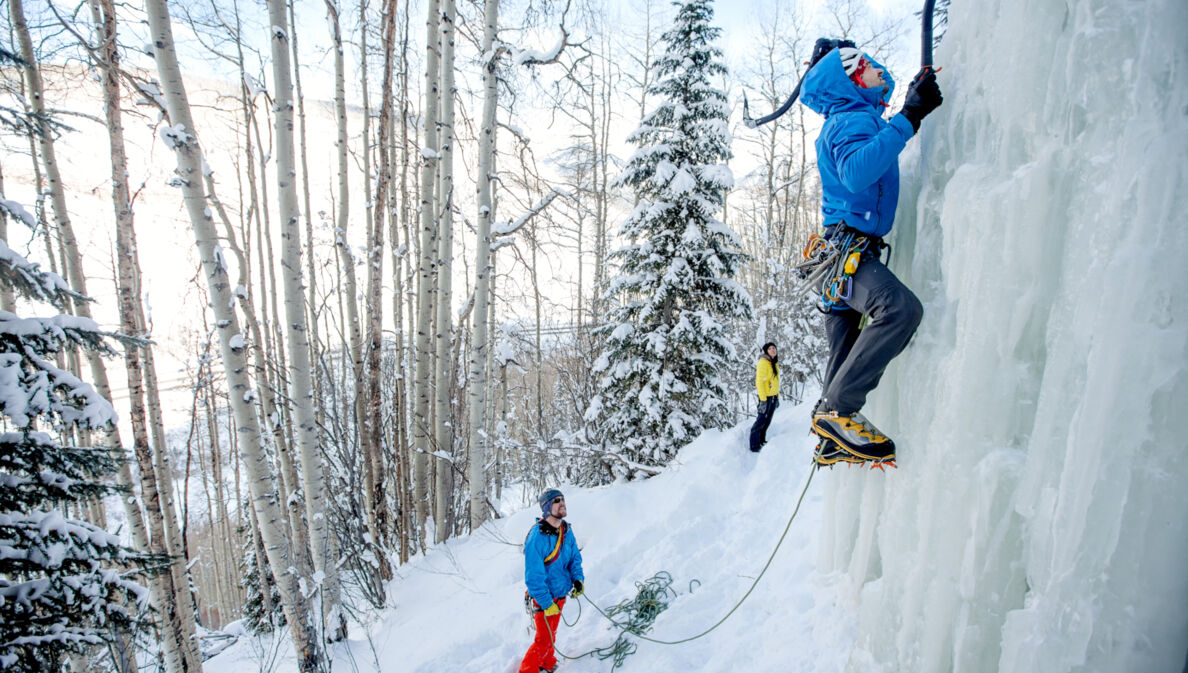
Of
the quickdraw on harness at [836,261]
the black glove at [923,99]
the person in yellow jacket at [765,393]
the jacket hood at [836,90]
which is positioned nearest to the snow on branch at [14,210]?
the quickdraw on harness at [836,261]

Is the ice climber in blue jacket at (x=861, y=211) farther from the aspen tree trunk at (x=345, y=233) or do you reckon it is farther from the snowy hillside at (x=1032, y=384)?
the aspen tree trunk at (x=345, y=233)

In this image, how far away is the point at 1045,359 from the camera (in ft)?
6.16

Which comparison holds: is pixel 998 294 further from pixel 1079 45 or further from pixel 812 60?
pixel 812 60

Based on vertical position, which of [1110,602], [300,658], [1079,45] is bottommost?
[300,658]

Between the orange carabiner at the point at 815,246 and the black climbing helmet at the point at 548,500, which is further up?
the orange carabiner at the point at 815,246

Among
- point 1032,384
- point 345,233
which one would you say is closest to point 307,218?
point 345,233

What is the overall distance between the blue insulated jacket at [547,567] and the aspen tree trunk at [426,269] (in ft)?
10.4

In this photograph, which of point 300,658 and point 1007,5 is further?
point 300,658

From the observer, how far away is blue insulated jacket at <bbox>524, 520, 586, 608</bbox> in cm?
346

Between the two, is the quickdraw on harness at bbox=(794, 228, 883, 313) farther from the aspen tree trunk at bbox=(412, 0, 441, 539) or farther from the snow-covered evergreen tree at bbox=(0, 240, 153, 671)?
the aspen tree trunk at bbox=(412, 0, 441, 539)

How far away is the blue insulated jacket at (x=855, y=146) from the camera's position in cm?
199

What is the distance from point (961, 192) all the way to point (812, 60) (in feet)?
3.24

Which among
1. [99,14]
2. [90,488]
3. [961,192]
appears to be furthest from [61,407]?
[99,14]

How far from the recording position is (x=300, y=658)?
4.36 meters
